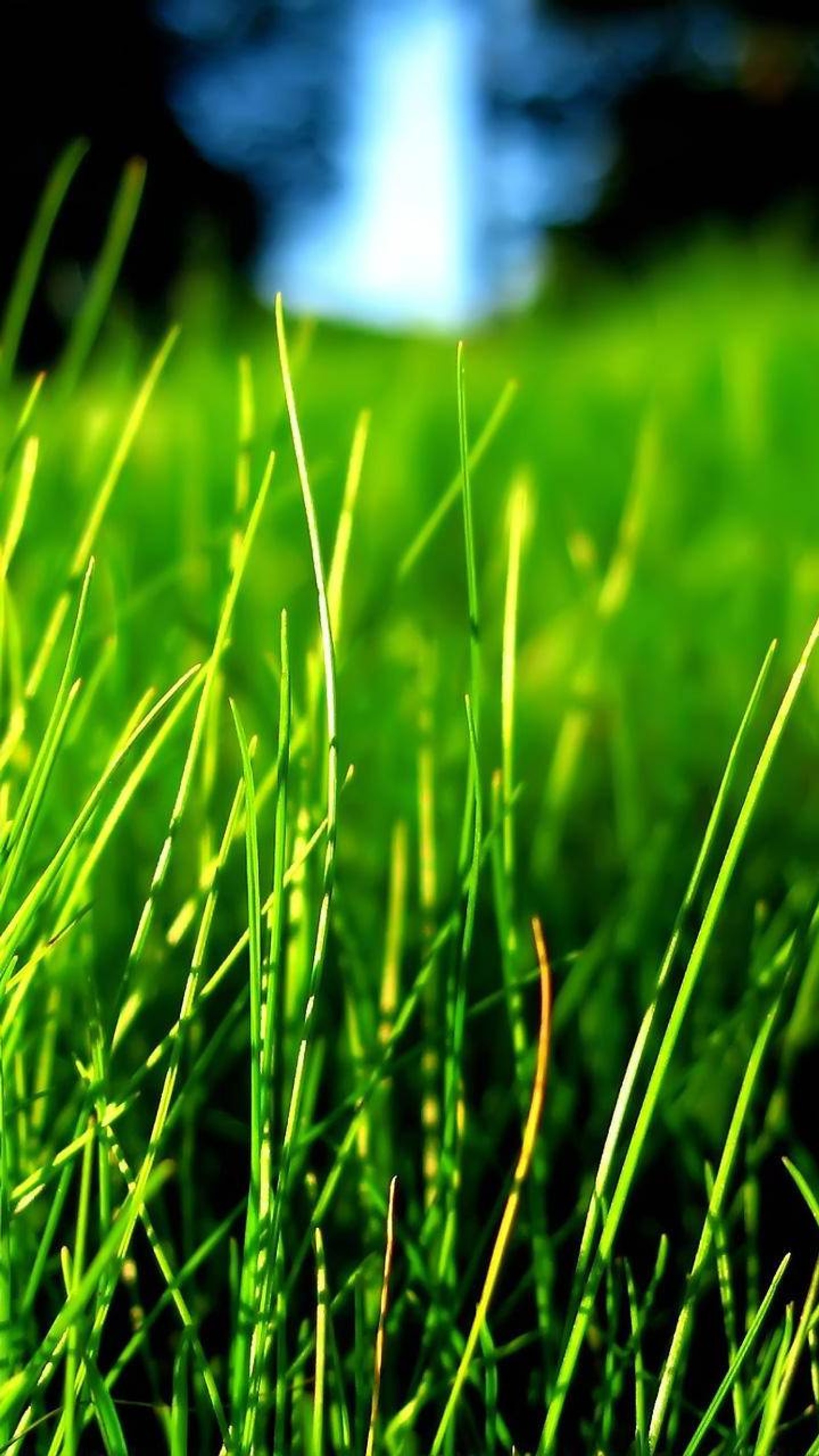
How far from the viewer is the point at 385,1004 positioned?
478 mm

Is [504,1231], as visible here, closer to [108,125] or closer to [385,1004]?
[385,1004]

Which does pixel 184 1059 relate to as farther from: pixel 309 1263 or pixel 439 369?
pixel 439 369

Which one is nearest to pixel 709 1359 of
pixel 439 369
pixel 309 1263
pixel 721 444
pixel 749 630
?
pixel 309 1263

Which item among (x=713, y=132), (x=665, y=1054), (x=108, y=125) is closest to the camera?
(x=665, y=1054)

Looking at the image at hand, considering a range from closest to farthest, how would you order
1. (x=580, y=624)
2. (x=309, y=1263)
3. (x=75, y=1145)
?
(x=75, y=1145), (x=309, y=1263), (x=580, y=624)

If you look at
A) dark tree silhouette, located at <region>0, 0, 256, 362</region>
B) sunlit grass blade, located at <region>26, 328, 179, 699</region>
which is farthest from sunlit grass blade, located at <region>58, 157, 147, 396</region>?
dark tree silhouette, located at <region>0, 0, 256, 362</region>

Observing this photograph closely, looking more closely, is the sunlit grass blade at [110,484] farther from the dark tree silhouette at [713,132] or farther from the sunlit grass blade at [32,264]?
the dark tree silhouette at [713,132]

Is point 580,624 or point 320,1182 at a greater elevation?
point 580,624

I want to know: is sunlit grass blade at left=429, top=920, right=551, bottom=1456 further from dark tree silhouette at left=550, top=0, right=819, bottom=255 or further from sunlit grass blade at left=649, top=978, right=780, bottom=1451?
dark tree silhouette at left=550, top=0, right=819, bottom=255

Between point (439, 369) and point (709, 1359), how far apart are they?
2042mm

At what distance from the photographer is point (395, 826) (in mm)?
658

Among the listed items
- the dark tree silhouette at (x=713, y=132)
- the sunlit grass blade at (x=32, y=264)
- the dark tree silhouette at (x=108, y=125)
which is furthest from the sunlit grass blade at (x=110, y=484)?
the dark tree silhouette at (x=713, y=132)

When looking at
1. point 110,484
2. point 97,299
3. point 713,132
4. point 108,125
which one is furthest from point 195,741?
point 108,125

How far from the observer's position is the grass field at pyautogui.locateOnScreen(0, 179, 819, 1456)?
0.32m
